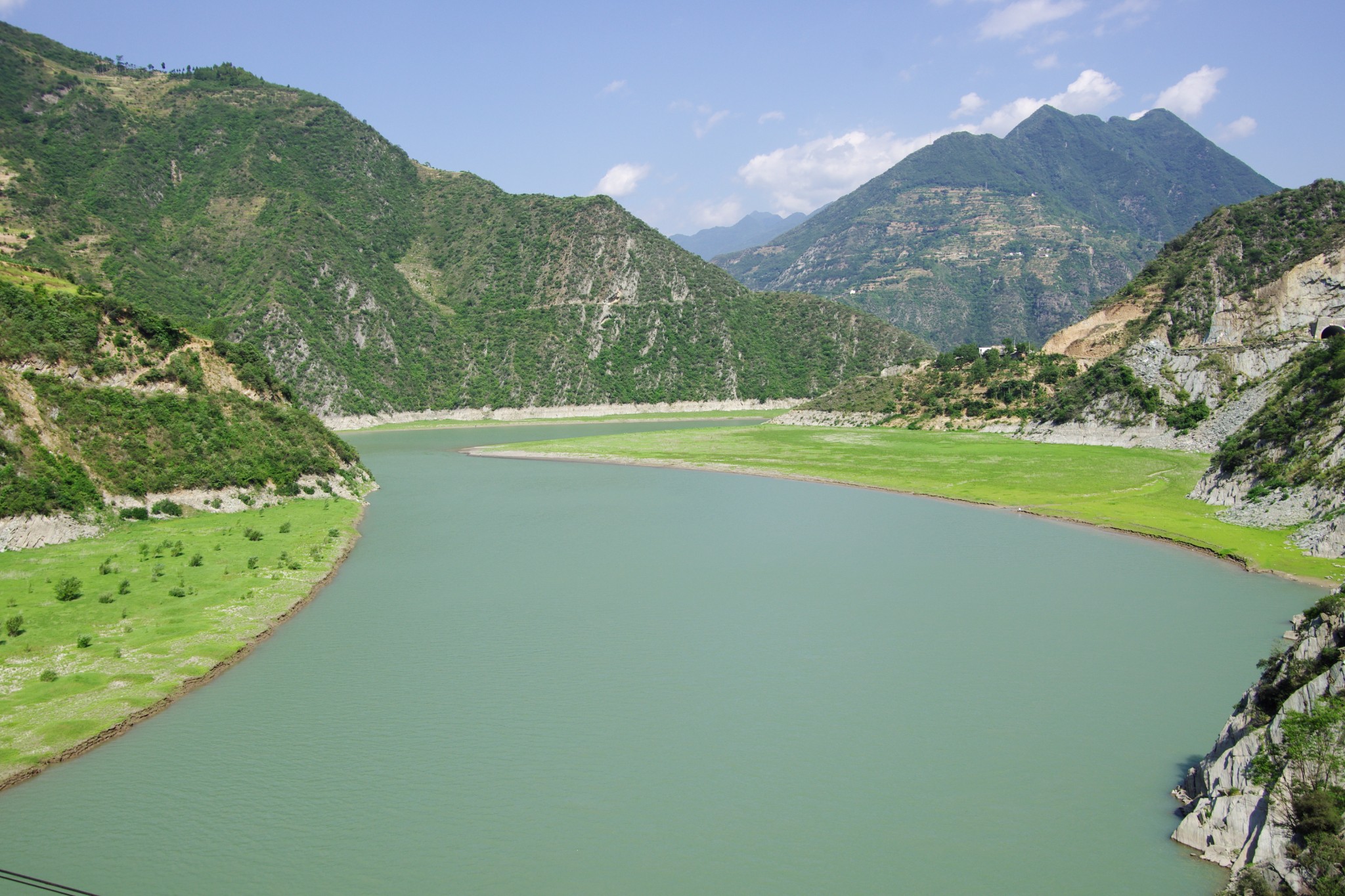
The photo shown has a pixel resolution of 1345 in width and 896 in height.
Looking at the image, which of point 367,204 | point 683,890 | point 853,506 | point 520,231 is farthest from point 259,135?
point 683,890

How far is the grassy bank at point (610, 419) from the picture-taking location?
11969cm

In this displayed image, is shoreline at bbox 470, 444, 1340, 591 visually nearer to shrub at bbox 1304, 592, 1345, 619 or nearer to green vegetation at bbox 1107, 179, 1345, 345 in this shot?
shrub at bbox 1304, 592, 1345, 619

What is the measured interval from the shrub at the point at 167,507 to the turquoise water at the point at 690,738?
12.0m

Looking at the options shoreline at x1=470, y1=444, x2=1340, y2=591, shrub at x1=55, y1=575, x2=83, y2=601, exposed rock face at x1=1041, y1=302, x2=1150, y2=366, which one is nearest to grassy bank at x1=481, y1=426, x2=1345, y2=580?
shoreline at x1=470, y1=444, x2=1340, y2=591

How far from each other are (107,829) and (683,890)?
986 cm

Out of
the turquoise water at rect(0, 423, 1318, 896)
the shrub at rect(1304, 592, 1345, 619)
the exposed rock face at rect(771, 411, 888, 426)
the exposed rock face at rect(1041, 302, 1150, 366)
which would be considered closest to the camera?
the shrub at rect(1304, 592, 1345, 619)

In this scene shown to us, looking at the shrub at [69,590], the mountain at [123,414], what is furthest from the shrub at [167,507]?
the shrub at [69,590]

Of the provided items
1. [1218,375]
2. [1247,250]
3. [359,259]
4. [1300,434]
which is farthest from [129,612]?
[359,259]

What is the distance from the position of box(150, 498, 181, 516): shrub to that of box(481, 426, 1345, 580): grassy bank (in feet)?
A: 128

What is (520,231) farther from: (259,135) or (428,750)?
(428,750)

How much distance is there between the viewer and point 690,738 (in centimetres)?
1736

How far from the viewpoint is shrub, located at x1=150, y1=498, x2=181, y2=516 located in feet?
120

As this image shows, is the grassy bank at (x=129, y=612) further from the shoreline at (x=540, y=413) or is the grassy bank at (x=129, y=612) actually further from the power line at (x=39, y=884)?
the shoreline at (x=540, y=413)

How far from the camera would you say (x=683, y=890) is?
12430 millimetres
